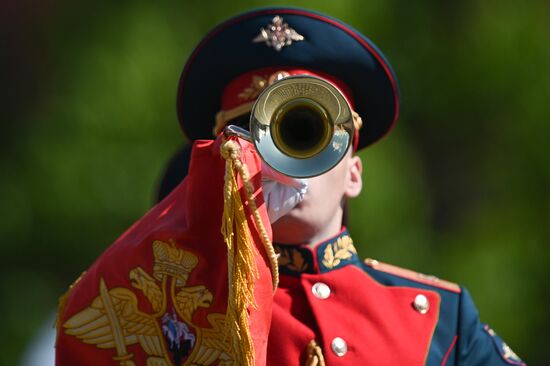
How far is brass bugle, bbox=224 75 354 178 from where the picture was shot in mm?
2977

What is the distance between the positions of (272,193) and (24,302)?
16.0 feet

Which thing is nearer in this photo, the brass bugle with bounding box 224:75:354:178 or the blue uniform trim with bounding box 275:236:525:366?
the brass bugle with bounding box 224:75:354:178

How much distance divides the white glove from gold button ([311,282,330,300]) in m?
0.32

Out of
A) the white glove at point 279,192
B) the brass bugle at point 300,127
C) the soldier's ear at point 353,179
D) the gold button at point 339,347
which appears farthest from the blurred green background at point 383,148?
the brass bugle at point 300,127

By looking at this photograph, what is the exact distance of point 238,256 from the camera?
9.78ft

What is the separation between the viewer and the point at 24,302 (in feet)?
25.5

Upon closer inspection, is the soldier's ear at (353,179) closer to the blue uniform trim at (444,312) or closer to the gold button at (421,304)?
the blue uniform trim at (444,312)

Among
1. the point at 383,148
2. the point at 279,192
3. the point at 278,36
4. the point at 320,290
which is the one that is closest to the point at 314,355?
the point at 320,290

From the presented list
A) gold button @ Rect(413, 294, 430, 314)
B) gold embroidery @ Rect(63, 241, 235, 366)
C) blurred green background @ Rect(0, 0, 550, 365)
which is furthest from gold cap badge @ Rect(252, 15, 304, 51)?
blurred green background @ Rect(0, 0, 550, 365)

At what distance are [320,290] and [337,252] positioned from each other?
146 mm

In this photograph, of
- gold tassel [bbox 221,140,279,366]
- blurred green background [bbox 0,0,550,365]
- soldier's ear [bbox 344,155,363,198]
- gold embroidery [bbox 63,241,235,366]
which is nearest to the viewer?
gold tassel [bbox 221,140,279,366]

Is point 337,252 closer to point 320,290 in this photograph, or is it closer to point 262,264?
point 320,290

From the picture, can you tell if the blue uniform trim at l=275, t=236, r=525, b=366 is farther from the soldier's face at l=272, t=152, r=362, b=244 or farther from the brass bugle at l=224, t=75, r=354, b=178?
the brass bugle at l=224, t=75, r=354, b=178

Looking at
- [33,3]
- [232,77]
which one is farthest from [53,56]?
[232,77]
